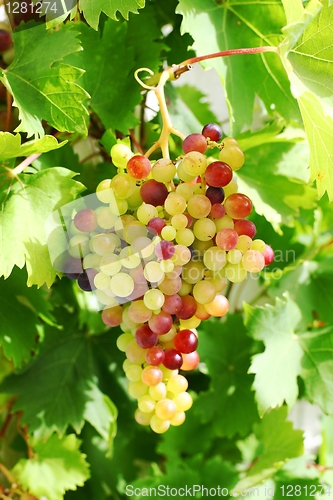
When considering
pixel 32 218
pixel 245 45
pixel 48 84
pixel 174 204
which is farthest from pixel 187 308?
pixel 245 45

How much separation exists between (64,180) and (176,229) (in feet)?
0.57

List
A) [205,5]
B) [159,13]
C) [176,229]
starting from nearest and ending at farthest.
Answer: [176,229], [205,5], [159,13]

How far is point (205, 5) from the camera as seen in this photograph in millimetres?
534

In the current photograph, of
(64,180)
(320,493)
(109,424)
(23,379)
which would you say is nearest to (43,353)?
(23,379)

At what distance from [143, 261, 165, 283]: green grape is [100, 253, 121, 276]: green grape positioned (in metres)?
0.03

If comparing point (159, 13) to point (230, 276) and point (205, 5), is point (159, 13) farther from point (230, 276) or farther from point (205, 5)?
point (230, 276)

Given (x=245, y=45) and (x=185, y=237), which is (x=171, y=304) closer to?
(x=185, y=237)

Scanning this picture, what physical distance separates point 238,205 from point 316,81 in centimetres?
22

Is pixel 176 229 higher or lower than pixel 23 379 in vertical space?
higher

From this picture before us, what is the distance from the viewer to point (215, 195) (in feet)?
1.32

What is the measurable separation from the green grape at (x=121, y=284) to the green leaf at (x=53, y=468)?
0.46 meters

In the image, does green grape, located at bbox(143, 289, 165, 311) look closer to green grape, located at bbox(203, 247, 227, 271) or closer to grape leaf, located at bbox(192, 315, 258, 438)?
green grape, located at bbox(203, 247, 227, 271)

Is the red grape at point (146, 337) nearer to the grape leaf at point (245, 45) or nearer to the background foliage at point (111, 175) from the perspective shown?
the background foliage at point (111, 175)

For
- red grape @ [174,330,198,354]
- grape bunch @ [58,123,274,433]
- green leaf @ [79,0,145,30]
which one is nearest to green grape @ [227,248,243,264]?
grape bunch @ [58,123,274,433]
